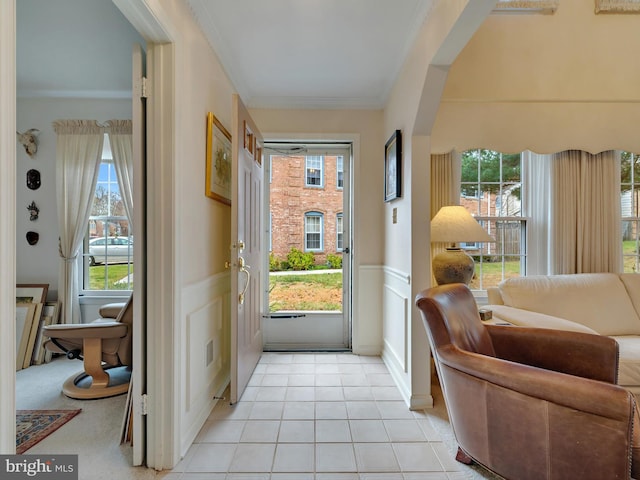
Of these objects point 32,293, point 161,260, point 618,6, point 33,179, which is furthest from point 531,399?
point 33,179

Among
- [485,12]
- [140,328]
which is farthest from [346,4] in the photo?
[140,328]

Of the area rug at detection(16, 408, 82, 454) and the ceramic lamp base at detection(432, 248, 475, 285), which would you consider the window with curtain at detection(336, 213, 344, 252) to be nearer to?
the ceramic lamp base at detection(432, 248, 475, 285)

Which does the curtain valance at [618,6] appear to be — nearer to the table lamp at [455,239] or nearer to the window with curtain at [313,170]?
the table lamp at [455,239]

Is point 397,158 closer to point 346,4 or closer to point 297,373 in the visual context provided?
point 346,4

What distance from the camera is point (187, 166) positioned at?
173 cm

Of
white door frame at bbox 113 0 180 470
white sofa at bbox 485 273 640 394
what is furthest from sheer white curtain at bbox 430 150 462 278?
white door frame at bbox 113 0 180 470

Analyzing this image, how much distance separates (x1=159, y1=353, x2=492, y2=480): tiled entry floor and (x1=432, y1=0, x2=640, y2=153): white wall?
2063mm

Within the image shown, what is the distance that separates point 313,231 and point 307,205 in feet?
1.01

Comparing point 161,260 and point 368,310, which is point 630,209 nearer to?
point 368,310

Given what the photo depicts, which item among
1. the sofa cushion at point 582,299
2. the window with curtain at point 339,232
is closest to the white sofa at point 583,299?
the sofa cushion at point 582,299

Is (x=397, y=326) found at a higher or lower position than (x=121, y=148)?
lower

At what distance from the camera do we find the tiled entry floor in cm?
154

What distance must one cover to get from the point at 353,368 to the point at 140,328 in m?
1.87

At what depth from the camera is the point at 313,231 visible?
3.60m
